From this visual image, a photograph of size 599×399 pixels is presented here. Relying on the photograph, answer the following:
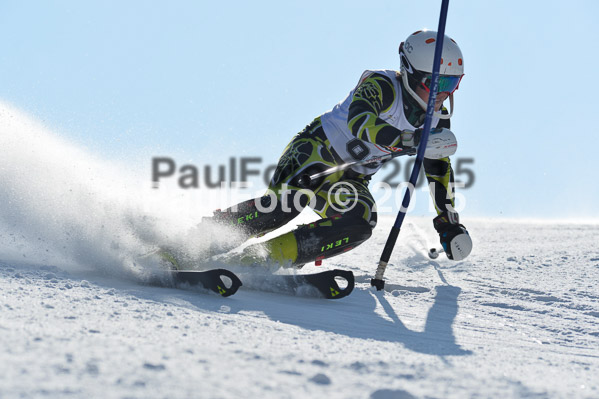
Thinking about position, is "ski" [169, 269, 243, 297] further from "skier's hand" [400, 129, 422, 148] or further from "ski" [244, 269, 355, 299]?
"skier's hand" [400, 129, 422, 148]

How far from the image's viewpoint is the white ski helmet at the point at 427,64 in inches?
159

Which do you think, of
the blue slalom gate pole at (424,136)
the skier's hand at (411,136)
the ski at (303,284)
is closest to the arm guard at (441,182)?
the blue slalom gate pole at (424,136)

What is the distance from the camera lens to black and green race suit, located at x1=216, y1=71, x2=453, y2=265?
3744mm

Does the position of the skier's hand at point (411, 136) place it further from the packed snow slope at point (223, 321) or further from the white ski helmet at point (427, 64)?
the packed snow slope at point (223, 321)

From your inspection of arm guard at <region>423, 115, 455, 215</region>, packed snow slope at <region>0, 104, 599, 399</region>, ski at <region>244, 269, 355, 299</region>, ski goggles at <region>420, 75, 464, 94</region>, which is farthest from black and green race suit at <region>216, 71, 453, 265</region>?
packed snow slope at <region>0, 104, 599, 399</region>

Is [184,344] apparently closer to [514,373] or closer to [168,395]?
[168,395]

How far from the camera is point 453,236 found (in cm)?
439

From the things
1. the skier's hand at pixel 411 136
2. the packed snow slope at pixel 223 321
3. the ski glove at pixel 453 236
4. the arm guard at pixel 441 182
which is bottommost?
the packed snow slope at pixel 223 321

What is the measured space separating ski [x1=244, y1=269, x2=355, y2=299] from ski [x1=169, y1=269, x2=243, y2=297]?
0.30 meters

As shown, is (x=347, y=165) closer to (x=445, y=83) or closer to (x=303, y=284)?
(x=445, y=83)

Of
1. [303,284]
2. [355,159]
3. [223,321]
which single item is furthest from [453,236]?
[223,321]

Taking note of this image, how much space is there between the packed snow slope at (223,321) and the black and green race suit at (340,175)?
1.38 feet

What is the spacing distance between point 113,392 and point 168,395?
0.13 meters

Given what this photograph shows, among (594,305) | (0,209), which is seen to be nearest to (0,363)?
(0,209)
